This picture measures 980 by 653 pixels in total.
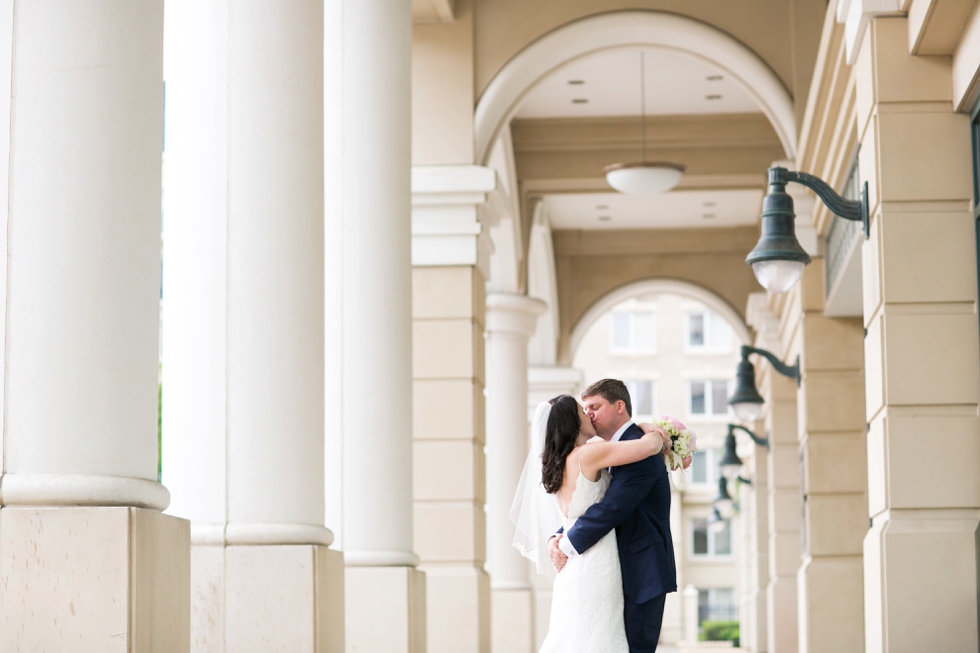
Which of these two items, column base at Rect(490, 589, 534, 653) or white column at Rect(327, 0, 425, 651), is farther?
column base at Rect(490, 589, 534, 653)

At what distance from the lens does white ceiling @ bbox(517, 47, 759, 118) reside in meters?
16.2

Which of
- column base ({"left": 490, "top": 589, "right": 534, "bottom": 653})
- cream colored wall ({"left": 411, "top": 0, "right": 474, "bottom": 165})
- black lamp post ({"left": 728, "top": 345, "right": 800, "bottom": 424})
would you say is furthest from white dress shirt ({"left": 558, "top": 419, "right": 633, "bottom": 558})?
column base ({"left": 490, "top": 589, "right": 534, "bottom": 653})

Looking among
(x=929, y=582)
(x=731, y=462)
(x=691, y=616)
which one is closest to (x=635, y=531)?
(x=929, y=582)

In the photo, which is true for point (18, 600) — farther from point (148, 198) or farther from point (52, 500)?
point (148, 198)

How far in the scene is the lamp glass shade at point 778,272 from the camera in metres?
7.54

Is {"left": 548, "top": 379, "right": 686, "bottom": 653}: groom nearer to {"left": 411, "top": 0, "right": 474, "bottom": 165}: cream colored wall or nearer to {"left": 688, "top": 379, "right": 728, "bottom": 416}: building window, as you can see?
{"left": 411, "top": 0, "right": 474, "bottom": 165}: cream colored wall

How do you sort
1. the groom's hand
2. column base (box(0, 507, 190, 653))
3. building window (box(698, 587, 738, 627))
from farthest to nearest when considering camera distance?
1. building window (box(698, 587, 738, 627))
2. the groom's hand
3. column base (box(0, 507, 190, 653))

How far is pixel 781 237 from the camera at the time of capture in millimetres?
7562

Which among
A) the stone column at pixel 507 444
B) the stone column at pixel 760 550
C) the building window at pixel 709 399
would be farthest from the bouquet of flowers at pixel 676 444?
the building window at pixel 709 399

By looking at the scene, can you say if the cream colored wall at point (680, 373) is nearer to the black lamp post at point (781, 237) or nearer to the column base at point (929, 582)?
the black lamp post at point (781, 237)

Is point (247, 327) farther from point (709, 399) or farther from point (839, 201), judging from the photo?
point (709, 399)

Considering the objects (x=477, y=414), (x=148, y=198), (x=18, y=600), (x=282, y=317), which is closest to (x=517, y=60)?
(x=477, y=414)

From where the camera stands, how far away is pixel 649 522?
17.4ft

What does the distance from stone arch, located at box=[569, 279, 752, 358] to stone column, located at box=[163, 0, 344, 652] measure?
62.7 feet
